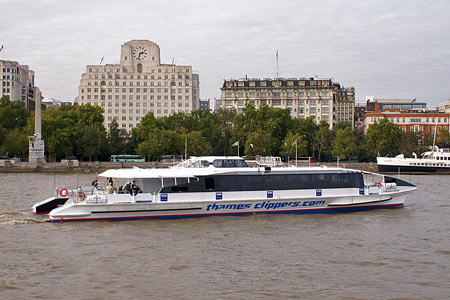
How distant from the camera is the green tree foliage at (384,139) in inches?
3752

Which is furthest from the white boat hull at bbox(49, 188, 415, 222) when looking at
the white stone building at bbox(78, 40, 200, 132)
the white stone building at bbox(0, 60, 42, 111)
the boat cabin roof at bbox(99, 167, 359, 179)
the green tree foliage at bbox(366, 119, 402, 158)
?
the white stone building at bbox(0, 60, 42, 111)

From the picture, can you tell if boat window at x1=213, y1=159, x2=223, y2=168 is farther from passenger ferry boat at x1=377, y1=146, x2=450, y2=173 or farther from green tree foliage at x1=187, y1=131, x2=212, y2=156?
green tree foliage at x1=187, y1=131, x2=212, y2=156

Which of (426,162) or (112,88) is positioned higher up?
(112,88)

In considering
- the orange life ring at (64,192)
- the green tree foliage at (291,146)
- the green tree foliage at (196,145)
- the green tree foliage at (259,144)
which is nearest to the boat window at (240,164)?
the orange life ring at (64,192)

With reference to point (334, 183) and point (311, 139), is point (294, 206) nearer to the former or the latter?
point (334, 183)

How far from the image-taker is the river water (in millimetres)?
15258

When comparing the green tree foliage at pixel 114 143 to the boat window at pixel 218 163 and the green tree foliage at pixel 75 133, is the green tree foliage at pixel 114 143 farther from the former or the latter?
the boat window at pixel 218 163

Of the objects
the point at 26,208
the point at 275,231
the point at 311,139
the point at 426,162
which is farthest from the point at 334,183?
the point at 311,139

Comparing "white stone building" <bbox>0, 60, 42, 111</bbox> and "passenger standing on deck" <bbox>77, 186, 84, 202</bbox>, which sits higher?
"white stone building" <bbox>0, 60, 42, 111</bbox>

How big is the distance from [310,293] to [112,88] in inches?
4856

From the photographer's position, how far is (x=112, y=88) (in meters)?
133

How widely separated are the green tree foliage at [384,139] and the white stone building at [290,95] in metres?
31.9

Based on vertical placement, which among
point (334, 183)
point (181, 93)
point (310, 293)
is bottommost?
point (310, 293)

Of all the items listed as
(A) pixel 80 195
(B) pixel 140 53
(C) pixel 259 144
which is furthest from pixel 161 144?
(A) pixel 80 195
